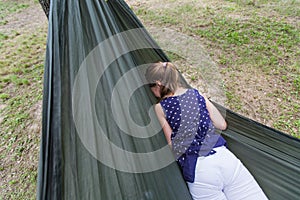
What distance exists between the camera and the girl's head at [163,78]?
123 centimetres

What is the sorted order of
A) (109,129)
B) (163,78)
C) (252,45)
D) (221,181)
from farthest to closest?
1. (252,45)
2. (163,78)
3. (221,181)
4. (109,129)

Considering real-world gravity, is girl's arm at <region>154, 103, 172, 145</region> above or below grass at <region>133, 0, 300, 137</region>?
above

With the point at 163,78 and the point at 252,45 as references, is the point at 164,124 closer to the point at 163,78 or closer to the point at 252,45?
the point at 163,78

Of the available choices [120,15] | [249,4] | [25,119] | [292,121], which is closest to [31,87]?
[25,119]

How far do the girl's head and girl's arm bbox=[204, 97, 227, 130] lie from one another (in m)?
0.21

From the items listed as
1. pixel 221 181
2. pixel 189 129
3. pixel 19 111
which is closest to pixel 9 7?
pixel 19 111

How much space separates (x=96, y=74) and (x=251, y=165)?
39.1 inches

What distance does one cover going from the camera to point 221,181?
43.9 inches

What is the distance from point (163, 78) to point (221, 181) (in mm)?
581

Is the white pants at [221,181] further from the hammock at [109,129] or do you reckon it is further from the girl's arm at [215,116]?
the girl's arm at [215,116]

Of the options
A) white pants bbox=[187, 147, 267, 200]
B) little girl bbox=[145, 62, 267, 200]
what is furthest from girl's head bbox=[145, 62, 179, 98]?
white pants bbox=[187, 147, 267, 200]

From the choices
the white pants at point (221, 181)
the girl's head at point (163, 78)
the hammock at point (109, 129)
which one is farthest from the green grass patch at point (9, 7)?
the white pants at point (221, 181)

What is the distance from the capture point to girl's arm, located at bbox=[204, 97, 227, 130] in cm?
127

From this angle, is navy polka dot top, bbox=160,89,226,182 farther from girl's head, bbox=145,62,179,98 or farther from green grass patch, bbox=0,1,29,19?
green grass patch, bbox=0,1,29,19
